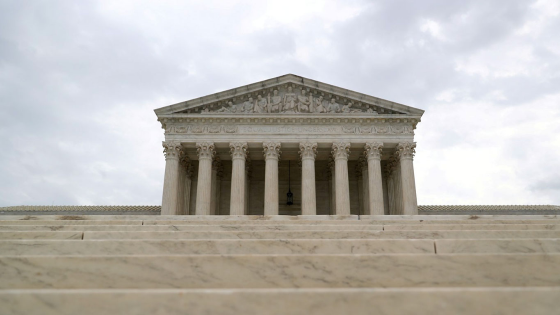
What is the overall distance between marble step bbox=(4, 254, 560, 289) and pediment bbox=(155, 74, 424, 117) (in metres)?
23.0

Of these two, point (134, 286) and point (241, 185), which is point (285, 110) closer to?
point (241, 185)

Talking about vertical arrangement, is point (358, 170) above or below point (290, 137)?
below

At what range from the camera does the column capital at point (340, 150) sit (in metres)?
27.0

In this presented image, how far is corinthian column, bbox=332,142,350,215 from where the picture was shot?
26219mm

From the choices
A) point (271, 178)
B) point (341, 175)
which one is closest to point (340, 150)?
point (341, 175)

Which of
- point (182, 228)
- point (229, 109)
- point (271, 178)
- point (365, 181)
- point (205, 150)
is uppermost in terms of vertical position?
point (229, 109)

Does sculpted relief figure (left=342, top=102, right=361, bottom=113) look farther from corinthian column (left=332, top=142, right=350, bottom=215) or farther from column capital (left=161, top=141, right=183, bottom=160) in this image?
column capital (left=161, top=141, right=183, bottom=160)

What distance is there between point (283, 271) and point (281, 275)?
2.4 inches

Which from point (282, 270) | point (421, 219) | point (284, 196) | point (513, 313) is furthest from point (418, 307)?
point (284, 196)

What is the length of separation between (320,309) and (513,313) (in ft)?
6.12

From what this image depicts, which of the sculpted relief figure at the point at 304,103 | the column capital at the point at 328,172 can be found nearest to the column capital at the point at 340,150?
the sculpted relief figure at the point at 304,103

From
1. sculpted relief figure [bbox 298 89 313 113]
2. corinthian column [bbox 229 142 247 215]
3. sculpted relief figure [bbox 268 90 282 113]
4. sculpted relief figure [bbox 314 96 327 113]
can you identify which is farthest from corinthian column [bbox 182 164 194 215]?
sculpted relief figure [bbox 314 96 327 113]

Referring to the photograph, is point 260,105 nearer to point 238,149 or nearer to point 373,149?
point 238,149

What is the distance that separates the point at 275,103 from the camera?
28172 millimetres
